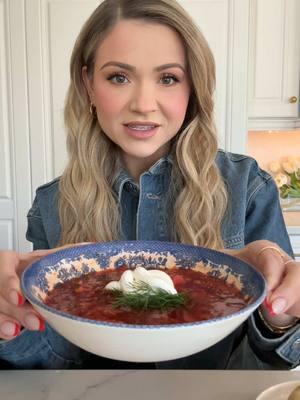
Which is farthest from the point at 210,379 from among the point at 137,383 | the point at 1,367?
the point at 1,367

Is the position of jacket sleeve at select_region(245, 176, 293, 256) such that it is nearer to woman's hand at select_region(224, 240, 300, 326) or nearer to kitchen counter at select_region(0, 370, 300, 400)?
woman's hand at select_region(224, 240, 300, 326)

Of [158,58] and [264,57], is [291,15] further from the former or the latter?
[158,58]

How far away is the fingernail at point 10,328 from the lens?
71 cm

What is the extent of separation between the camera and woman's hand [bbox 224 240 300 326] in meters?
0.65

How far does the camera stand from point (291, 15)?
2592mm

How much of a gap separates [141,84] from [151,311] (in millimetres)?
637

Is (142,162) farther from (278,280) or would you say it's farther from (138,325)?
(138,325)

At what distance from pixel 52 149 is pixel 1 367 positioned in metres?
1.97

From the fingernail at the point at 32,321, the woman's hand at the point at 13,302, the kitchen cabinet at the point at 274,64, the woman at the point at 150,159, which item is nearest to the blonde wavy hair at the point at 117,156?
the woman at the point at 150,159

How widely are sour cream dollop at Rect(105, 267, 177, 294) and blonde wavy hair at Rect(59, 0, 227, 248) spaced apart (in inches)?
18.3

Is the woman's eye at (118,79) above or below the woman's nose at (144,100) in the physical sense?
above

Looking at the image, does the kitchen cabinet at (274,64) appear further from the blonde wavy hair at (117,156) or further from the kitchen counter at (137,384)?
the kitchen counter at (137,384)

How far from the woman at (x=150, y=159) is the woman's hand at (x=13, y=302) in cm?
23

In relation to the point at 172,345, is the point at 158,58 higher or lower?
higher
